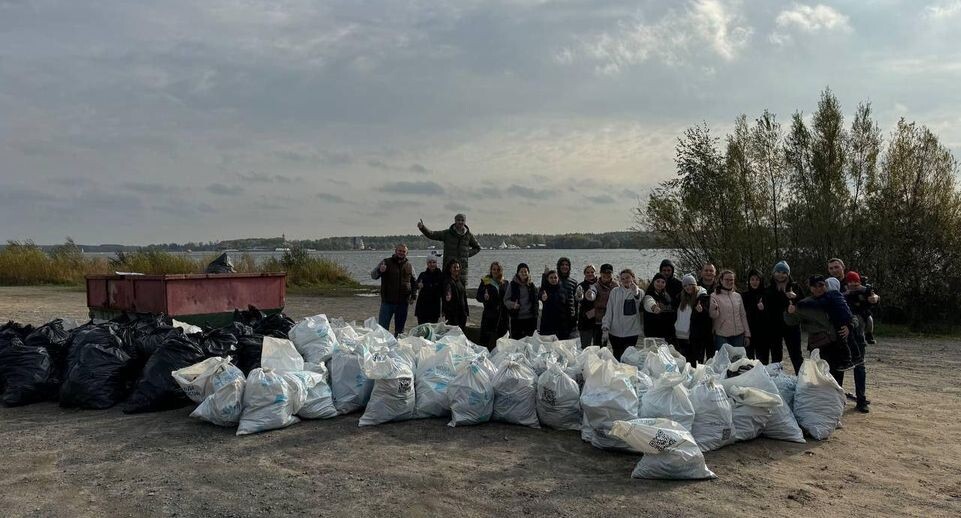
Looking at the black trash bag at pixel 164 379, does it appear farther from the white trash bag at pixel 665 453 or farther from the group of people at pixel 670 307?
the white trash bag at pixel 665 453

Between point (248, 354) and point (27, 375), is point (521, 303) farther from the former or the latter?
point (27, 375)

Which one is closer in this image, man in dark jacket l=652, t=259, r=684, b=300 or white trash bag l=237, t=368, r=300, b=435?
white trash bag l=237, t=368, r=300, b=435

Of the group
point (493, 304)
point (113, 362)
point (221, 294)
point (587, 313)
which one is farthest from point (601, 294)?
point (221, 294)

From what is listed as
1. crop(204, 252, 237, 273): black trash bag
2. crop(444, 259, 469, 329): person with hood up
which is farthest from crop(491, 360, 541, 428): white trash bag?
crop(204, 252, 237, 273): black trash bag

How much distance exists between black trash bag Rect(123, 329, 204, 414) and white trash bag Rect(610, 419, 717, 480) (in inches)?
158

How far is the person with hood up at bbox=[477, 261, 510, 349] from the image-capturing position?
8695 millimetres

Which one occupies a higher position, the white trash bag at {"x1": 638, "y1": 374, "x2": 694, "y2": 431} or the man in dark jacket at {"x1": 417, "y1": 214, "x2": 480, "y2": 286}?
the man in dark jacket at {"x1": 417, "y1": 214, "x2": 480, "y2": 286}

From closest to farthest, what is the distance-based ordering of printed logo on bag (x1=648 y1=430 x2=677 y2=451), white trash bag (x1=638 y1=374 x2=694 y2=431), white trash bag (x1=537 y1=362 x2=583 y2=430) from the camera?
1. printed logo on bag (x1=648 y1=430 x2=677 y2=451)
2. white trash bag (x1=638 y1=374 x2=694 y2=431)
3. white trash bag (x1=537 y1=362 x2=583 y2=430)

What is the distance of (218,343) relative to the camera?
6.77m

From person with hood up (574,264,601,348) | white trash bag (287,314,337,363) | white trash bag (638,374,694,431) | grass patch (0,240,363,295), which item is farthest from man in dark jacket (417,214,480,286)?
grass patch (0,240,363,295)

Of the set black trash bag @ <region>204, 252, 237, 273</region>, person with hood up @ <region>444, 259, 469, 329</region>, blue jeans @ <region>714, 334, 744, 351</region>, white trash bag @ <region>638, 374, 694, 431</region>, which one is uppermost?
black trash bag @ <region>204, 252, 237, 273</region>

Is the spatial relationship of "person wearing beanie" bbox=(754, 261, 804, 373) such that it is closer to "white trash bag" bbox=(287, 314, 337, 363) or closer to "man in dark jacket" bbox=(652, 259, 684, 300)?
"man in dark jacket" bbox=(652, 259, 684, 300)

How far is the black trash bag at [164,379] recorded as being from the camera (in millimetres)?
6273

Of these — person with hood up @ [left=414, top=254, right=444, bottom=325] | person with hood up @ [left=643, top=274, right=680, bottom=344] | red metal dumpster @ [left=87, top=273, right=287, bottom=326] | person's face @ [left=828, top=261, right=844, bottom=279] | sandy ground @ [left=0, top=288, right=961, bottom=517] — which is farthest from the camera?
red metal dumpster @ [left=87, top=273, right=287, bottom=326]
